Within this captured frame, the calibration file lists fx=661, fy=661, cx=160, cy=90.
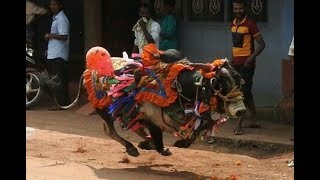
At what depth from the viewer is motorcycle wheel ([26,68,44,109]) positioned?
11664 mm

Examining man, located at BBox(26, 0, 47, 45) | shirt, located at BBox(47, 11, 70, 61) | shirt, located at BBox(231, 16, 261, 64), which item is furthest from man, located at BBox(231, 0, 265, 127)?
man, located at BBox(26, 0, 47, 45)

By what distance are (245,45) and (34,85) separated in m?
4.26

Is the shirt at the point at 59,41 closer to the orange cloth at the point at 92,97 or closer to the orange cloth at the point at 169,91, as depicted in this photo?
the orange cloth at the point at 92,97

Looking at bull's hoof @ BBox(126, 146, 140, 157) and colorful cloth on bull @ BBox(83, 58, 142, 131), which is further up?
colorful cloth on bull @ BBox(83, 58, 142, 131)

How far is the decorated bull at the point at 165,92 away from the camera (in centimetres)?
622

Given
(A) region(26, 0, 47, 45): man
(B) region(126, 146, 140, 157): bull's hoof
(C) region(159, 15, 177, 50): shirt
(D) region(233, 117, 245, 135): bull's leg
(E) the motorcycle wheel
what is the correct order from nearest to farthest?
1. (B) region(126, 146, 140, 157): bull's hoof
2. (D) region(233, 117, 245, 135): bull's leg
3. (C) region(159, 15, 177, 50): shirt
4. (E) the motorcycle wheel
5. (A) region(26, 0, 47, 45): man

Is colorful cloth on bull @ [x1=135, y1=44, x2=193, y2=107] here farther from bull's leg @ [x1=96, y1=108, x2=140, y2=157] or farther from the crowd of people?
bull's leg @ [x1=96, y1=108, x2=140, y2=157]

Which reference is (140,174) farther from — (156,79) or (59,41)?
(59,41)

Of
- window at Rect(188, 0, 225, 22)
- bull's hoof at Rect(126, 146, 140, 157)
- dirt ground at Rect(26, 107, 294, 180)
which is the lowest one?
dirt ground at Rect(26, 107, 294, 180)

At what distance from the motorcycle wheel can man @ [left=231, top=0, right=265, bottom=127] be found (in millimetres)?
3909

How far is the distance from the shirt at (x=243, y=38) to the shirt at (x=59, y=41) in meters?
3.32

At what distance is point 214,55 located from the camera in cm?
1104
